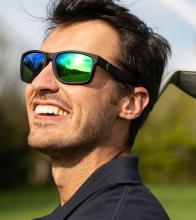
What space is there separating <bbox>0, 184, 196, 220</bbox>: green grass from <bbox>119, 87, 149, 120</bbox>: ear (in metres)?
16.1

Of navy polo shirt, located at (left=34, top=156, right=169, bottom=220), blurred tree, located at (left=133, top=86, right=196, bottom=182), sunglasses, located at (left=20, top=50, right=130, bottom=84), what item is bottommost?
blurred tree, located at (left=133, top=86, right=196, bottom=182)

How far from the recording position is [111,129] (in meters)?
2.85

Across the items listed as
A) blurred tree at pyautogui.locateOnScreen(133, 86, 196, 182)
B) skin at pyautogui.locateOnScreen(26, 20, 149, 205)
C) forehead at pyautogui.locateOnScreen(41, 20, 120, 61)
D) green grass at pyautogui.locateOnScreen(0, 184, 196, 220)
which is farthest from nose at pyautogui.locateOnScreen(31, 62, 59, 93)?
blurred tree at pyautogui.locateOnScreen(133, 86, 196, 182)

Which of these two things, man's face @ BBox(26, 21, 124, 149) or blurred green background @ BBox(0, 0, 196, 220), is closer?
man's face @ BBox(26, 21, 124, 149)

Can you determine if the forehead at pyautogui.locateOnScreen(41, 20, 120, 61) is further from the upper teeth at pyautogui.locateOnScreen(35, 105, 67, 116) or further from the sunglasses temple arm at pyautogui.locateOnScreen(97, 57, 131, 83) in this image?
the upper teeth at pyautogui.locateOnScreen(35, 105, 67, 116)

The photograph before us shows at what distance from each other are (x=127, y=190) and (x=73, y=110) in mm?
456

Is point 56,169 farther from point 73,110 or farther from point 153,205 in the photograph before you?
point 153,205

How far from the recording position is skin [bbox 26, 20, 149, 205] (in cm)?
274

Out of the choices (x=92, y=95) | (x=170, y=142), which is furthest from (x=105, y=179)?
(x=170, y=142)

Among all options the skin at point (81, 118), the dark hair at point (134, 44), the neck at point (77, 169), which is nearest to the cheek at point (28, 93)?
the skin at point (81, 118)

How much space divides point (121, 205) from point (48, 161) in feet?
95.6

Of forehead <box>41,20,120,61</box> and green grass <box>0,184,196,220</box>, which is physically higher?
forehead <box>41,20,120,61</box>

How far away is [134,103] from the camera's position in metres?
2.96

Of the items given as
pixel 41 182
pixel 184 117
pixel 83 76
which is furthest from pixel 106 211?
pixel 184 117
